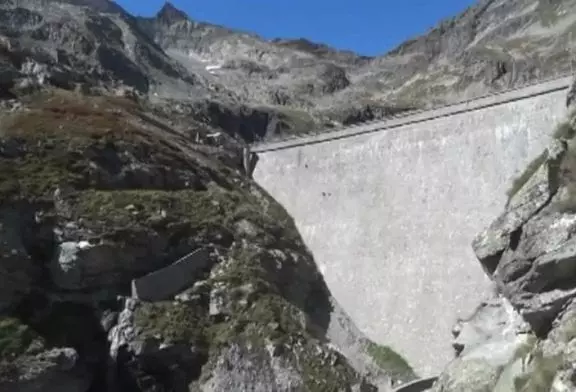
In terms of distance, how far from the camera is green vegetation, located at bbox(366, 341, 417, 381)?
1593 inches

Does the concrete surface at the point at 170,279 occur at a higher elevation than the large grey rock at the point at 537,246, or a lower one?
higher

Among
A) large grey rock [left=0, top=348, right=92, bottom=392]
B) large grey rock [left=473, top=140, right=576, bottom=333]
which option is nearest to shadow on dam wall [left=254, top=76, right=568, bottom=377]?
large grey rock [left=0, top=348, right=92, bottom=392]

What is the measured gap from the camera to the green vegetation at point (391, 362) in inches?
1593

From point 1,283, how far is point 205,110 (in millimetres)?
71520

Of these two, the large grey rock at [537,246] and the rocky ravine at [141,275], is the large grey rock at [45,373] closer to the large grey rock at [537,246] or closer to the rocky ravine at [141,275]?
the rocky ravine at [141,275]

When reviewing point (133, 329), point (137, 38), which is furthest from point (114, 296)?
point (137, 38)

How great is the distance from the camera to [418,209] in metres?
44.3

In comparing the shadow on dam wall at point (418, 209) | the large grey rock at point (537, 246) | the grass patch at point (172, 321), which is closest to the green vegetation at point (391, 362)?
the shadow on dam wall at point (418, 209)

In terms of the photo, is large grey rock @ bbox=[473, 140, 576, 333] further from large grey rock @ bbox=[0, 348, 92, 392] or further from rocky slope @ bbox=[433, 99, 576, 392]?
large grey rock @ bbox=[0, 348, 92, 392]

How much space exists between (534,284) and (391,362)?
22.8m

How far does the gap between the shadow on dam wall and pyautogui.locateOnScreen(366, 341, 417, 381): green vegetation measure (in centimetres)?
43

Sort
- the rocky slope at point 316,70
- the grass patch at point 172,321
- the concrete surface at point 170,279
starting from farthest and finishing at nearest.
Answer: the rocky slope at point 316,70
the concrete surface at point 170,279
the grass patch at point 172,321

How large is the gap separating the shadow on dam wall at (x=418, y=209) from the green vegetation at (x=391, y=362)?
17.1 inches

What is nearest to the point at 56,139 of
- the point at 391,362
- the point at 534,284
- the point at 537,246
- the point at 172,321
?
→ the point at 172,321
